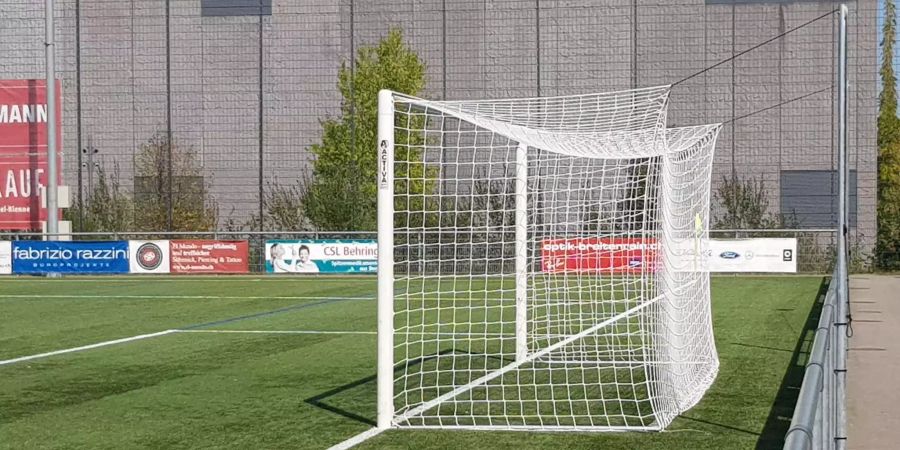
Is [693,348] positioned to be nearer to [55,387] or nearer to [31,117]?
[55,387]

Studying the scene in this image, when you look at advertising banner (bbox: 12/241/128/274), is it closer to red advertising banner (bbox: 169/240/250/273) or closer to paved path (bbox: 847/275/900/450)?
red advertising banner (bbox: 169/240/250/273)

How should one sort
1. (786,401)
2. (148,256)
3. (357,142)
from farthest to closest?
(357,142) < (148,256) < (786,401)

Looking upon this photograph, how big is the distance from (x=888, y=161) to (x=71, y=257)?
34868 millimetres

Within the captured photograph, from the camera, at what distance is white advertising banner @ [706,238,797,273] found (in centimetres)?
3130

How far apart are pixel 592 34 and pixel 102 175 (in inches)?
684

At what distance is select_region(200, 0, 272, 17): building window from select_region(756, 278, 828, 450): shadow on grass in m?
28.4

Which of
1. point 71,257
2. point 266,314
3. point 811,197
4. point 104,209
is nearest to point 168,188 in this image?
point 104,209

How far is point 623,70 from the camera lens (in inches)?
1517

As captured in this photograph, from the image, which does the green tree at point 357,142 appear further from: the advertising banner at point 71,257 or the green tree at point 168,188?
the advertising banner at point 71,257

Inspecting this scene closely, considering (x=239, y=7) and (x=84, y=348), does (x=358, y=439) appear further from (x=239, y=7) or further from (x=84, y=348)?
(x=239, y=7)

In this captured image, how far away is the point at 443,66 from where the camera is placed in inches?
1553

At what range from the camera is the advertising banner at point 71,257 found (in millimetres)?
32469

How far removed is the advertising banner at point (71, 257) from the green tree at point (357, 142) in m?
7.23

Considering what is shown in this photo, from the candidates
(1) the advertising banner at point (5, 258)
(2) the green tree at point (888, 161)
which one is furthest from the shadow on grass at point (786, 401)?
(1) the advertising banner at point (5, 258)
